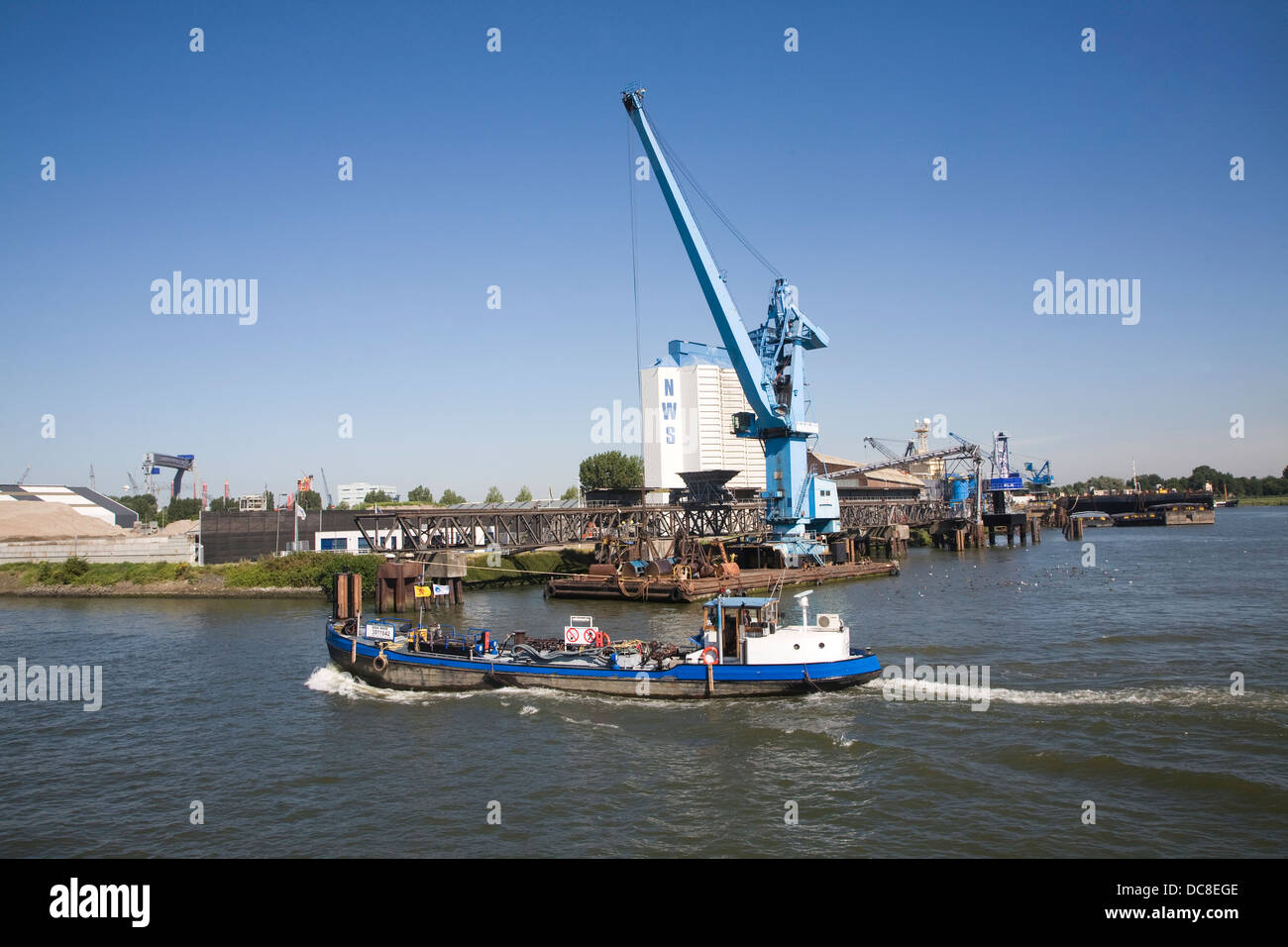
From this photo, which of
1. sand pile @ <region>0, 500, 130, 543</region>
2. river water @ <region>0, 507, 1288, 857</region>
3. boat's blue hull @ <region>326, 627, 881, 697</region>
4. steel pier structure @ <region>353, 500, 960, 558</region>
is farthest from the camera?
sand pile @ <region>0, 500, 130, 543</region>

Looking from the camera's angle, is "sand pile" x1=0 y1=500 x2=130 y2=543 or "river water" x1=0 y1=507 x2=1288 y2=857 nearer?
"river water" x1=0 y1=507 x2=1288 y2=857

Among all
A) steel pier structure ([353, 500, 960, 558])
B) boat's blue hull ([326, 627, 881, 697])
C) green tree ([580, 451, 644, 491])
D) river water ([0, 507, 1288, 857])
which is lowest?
river water ([0, 507, 1288, 857])

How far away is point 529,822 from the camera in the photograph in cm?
1709

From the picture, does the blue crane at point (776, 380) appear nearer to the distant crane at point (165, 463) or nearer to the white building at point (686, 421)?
the white building at point (686, 421)

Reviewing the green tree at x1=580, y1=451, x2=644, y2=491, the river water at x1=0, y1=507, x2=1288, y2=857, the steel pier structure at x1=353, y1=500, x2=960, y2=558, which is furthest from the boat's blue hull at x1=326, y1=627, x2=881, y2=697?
the green tree at x1=580, y1=451, x2=644, y2=491

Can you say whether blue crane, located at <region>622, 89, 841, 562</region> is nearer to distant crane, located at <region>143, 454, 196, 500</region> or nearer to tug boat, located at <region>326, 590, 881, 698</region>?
tug boat, located at <region>326, 590, 881, 698</region>

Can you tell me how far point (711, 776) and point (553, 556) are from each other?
51.4m

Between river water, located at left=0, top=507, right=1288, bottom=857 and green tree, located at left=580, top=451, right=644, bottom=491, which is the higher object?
green tree, located at left=580, top=451, right=644, bottom=491

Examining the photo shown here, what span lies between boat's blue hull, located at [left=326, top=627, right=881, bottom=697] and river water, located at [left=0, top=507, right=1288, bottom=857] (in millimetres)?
561

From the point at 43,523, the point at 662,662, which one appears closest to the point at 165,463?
the point at 43,523

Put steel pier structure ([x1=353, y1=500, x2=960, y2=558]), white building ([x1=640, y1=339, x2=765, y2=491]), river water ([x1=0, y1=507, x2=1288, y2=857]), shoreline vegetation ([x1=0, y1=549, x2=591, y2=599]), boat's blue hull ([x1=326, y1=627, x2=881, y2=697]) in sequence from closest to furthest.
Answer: river water ([x1=0, y1=507, x2=1288, y2=857])
boat's blue hull ([x1=326, y1=627, x2=881, y2=697])
shoreline vegetation ([x1=0, y1=549, x2=591, y2=599])
steel pier structure ([x1=353, y1=500, x2=960, y2=558])
white building ([x1=640, y1=339, x2=765, y2=491])

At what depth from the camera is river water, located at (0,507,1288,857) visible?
16344 millimetres
